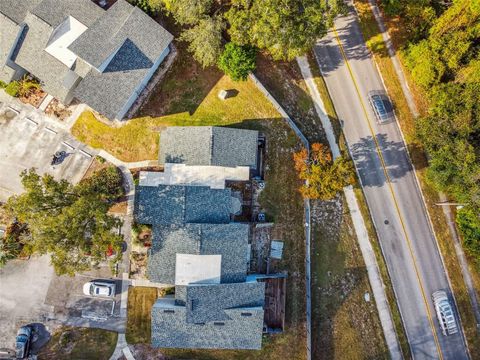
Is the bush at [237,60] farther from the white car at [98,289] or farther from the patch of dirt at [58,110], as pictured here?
the white car at [98,289]

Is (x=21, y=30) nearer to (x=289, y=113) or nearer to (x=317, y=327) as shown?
(x=289, y=113)

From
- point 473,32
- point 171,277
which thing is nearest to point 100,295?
point 171,277

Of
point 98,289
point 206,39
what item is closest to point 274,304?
point 98,289

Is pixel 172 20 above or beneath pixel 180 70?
above

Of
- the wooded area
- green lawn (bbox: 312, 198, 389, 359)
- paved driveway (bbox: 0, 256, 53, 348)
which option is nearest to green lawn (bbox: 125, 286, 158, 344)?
paved driveway (bbox: 0, 256, 53, 348)

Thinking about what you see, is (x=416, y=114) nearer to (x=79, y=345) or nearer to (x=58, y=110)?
(x=58, y=110)

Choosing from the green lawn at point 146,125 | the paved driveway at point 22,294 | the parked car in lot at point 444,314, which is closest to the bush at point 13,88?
the green lawn at point 146,125
